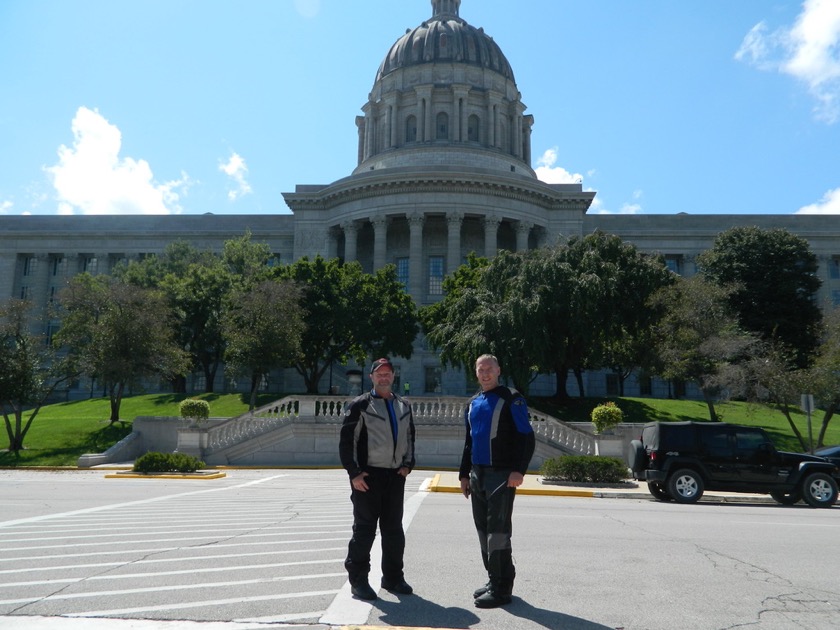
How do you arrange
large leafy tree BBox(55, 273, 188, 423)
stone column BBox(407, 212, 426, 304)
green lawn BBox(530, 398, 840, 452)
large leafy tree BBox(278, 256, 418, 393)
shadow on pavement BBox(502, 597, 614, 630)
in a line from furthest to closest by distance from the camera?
stone column BBox(407, 212, 426, 304) < large leafy tree BBox(278, 256, 418, 393) < green lawn BBox(530, 398, 840, 452) < large leafy tree BBox(55, 273, 188, 423) < shadow on pavement BBox(502, 597, 614, 630)

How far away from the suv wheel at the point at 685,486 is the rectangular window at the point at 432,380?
3724 cm

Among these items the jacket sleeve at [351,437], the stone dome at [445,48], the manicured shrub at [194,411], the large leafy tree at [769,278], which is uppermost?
the stone dome at [445,48]

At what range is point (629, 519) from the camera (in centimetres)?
1209

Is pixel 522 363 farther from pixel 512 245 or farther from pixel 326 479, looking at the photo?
pixel 512 245

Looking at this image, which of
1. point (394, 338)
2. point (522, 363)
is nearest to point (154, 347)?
point (394, 338)

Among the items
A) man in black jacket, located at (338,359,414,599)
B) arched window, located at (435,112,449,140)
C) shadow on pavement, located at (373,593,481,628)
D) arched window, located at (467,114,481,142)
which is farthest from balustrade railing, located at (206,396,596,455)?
arched window, located at (467,114,481,142)

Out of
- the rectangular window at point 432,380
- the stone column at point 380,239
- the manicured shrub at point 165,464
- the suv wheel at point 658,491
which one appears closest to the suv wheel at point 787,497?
the suv wheel at point 658,491

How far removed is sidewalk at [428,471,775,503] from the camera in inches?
683

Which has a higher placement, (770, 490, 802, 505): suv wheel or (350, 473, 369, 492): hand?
(350, 473, 369, 492): hand

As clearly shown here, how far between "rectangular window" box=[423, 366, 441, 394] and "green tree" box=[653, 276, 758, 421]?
21.3m

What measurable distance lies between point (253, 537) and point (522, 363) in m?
26.9

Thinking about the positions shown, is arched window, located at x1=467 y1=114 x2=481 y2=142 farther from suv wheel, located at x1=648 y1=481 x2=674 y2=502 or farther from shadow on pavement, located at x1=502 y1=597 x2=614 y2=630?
shadow on pavement, located at x1=502 y1=597 x2=614 y2=630

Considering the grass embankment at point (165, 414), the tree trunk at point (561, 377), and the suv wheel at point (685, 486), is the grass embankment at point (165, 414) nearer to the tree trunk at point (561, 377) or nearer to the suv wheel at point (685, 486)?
the tree trunk at point (561, 377)

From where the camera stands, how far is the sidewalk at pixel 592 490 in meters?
17.3
